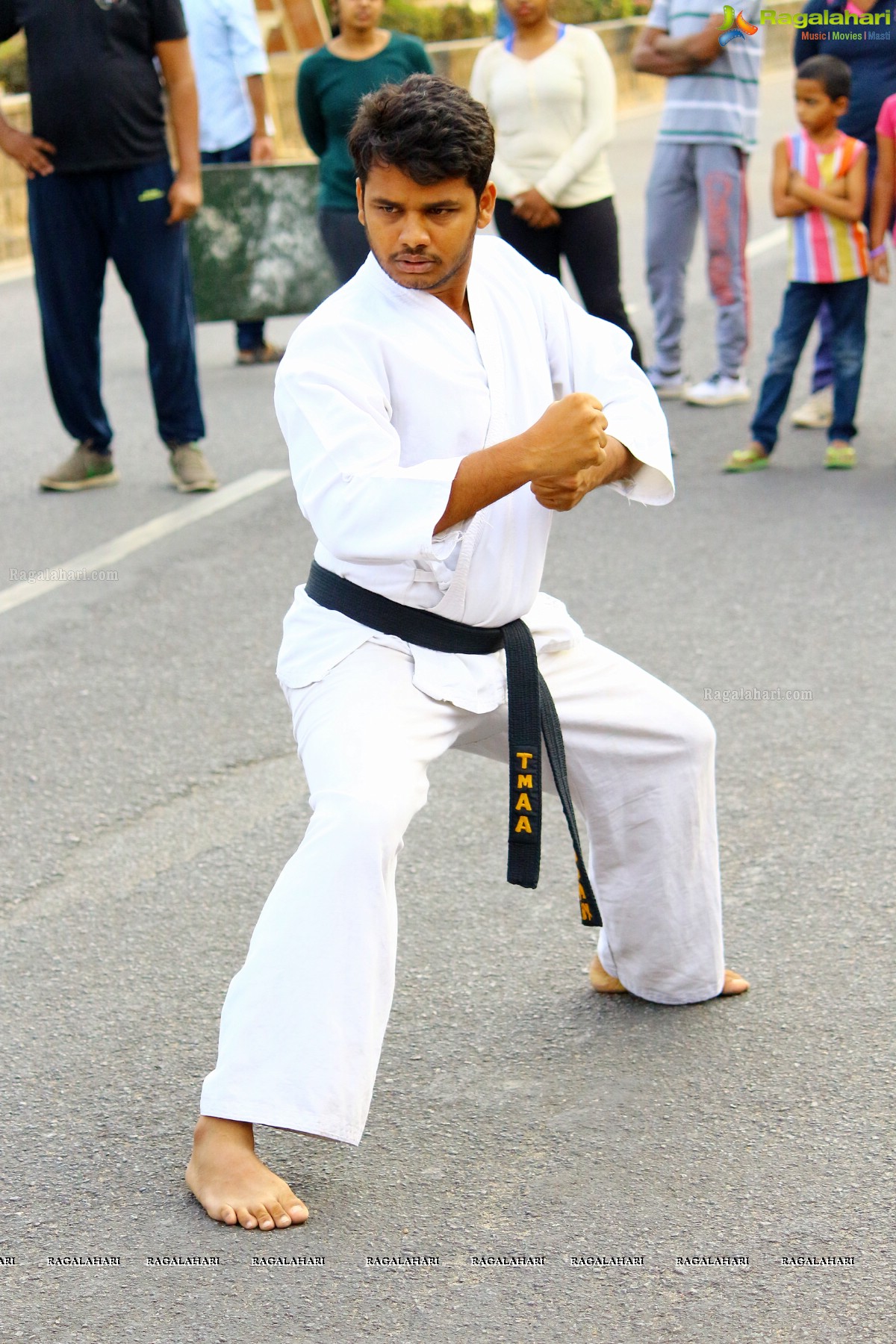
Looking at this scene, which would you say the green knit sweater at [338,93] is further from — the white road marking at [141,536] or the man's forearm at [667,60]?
the white road marking at [141,536]

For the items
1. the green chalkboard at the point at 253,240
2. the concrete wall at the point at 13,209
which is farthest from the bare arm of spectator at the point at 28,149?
the concrete wall at the point at 13,209

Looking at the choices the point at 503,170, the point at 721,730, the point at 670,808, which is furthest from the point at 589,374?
the point at 503,170

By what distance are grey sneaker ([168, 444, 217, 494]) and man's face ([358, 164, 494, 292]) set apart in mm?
3995

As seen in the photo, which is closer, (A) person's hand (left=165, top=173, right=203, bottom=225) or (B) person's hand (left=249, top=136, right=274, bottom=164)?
(A) person's hand (left=165, top=173, right=203, bottom=225)

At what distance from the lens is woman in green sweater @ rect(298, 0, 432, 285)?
6531 mm

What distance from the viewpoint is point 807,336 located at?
632 centimetres

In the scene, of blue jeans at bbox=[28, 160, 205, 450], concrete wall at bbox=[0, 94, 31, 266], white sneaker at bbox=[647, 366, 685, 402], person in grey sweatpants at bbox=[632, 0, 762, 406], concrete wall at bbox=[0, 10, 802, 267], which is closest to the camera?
blue jeans at bbox=[28, 160, 205, 450]

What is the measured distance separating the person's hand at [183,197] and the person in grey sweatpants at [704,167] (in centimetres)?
218

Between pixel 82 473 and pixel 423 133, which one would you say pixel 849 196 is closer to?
pixel 82 473

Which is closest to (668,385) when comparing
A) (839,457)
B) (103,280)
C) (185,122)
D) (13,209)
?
(839,457)

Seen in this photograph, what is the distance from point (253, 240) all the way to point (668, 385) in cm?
226

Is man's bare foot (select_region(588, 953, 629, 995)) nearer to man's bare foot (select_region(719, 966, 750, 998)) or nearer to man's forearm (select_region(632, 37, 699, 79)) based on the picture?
man's bare foot (select_region(719, 966, 750, 998))

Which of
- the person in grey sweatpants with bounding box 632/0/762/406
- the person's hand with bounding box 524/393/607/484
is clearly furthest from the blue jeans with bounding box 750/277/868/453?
the person's hand with bounding box 524/393/607/484

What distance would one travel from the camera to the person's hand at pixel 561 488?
242 centimetres
